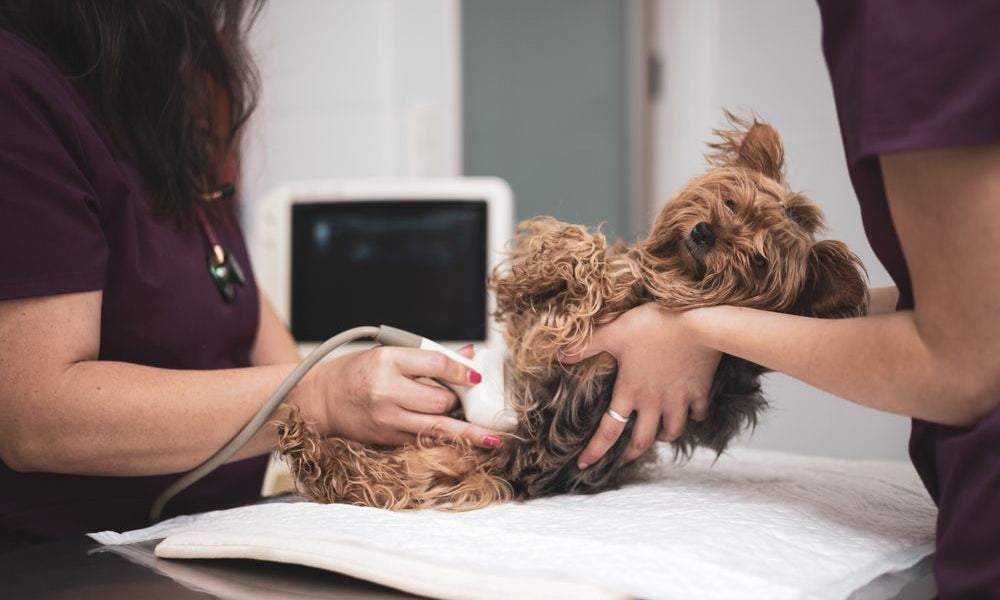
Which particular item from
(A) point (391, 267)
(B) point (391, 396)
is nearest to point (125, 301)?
(B) point (391, 396)

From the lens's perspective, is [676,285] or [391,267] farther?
[391,267]

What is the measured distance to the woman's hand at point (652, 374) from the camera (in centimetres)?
100

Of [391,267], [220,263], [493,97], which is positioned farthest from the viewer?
[493,97]

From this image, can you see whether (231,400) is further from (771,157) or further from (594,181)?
(594,181)

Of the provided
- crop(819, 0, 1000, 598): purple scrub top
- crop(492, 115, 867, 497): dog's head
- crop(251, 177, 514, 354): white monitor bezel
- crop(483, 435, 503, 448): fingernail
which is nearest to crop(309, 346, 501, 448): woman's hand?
crop(483, 435, 503, 448): fingernail

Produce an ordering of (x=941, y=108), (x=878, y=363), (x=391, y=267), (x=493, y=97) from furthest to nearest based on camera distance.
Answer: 1. (x=493, y=97)
2. (x=391, y=267)
3. (x=878, y=363)
4. (x=941, y=108)

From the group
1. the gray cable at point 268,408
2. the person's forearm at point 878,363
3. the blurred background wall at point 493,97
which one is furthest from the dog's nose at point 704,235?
the blurred background wall at point 493,97

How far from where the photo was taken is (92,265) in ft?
3.26

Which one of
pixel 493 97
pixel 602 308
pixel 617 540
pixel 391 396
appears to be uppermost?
pixel 493 97

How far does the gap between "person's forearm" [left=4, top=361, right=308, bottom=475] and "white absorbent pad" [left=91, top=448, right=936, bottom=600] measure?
0.29ft

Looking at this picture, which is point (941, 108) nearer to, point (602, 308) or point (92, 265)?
point (602, 308)

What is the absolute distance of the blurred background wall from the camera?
297 centimetres

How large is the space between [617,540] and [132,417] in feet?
1.89

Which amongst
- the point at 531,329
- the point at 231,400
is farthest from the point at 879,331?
the point at 231,400
